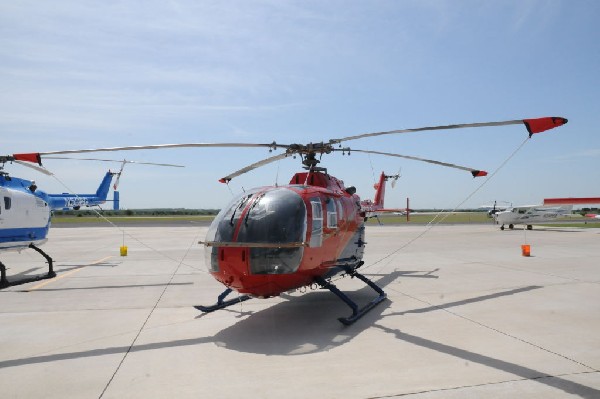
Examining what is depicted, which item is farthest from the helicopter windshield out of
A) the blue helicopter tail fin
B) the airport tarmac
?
the blue helicopter tail fin

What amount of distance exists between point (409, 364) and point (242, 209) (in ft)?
11.3

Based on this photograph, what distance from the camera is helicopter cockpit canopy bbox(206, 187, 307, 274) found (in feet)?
21.1

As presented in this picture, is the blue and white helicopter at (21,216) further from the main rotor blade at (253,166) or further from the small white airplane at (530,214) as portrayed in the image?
the small white airplane at (530,214)

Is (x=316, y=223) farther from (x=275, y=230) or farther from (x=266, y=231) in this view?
(x=266, y=231)

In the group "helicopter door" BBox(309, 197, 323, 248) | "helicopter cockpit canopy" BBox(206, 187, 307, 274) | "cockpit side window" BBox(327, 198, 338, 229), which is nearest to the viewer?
"helicopter cockpit canopy" BBox(206, 187, 307, 274)

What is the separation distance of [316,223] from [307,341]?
6.63 ft

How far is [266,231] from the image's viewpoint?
256 inches

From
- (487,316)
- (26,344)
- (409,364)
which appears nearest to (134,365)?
(26,344)

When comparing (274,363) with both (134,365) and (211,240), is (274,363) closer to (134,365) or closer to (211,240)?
(134,365)

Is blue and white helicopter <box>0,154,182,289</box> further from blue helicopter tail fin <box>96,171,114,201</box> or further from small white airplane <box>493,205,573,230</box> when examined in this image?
small white airplane <box>493,205,573,230</box>

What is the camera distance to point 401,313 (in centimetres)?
808

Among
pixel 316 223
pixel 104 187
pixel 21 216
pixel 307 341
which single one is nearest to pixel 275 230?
pixel 316 223

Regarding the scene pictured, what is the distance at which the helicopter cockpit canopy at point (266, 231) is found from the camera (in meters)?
6.42

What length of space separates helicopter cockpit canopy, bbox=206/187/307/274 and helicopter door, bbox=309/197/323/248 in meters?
0.31
